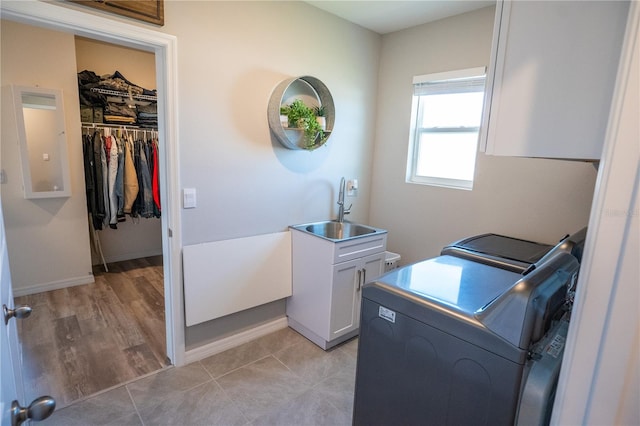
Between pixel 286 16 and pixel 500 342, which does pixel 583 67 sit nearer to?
pixel 500 342

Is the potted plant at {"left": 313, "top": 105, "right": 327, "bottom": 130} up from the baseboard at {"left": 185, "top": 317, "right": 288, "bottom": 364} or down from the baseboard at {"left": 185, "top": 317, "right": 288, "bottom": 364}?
up

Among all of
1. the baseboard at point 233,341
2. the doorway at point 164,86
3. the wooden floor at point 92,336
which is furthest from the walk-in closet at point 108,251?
the doorway at point 164,86

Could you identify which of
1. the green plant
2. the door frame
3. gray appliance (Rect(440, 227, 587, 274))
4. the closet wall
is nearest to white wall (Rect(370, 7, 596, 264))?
gray appliance (Rect(440, 227, 587, 274))

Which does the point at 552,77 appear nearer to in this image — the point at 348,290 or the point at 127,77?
the point at 348,290

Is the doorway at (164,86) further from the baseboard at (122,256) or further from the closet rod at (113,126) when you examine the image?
Answer: the baseboard at (122,256)

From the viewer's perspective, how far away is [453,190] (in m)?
2.69

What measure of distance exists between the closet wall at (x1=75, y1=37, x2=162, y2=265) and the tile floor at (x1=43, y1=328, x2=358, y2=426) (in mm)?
2601

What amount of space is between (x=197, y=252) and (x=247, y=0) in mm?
1701

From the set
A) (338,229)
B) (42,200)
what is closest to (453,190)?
(338,229)

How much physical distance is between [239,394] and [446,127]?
2530mm

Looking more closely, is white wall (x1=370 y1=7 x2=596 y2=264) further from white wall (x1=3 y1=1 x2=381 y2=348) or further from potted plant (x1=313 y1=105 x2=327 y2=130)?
potted plant (x1=313 y1=105 x2=327 y2=130)

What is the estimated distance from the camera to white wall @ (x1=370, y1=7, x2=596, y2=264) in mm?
2189

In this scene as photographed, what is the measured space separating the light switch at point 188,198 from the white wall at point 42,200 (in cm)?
212

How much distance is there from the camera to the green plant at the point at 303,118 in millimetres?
2449
